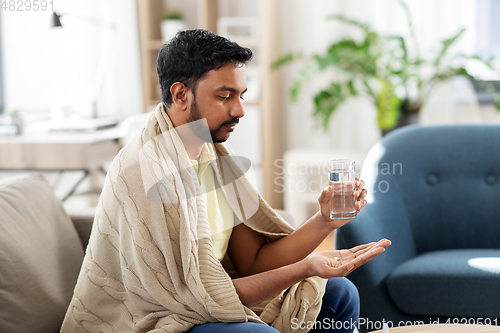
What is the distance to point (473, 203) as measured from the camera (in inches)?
72.2

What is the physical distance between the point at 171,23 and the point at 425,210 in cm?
209

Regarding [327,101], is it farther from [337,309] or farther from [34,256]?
[34,256]

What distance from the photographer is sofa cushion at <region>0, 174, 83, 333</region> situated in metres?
1.12

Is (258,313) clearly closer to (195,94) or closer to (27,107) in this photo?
(195,94)

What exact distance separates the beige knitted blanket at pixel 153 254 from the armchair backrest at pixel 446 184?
0.98m

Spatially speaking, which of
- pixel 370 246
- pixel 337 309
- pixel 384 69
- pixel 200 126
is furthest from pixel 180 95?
pixel 384 69

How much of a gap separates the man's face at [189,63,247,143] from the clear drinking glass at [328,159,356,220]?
243mm

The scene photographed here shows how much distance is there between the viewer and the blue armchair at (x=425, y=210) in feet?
5.04

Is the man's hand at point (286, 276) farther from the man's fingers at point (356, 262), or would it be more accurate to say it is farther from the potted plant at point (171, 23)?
the potted plant at point (171, 23)

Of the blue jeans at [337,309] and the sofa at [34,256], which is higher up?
the sofa at [34,256]

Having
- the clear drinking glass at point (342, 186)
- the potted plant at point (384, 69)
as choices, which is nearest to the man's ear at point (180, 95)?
the clear drinking glass at point (342, 186)

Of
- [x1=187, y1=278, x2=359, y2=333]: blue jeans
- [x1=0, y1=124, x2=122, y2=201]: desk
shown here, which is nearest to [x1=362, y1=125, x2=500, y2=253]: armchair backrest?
[x1=187, y1=278, x2=359, y2=333]: blue jeans

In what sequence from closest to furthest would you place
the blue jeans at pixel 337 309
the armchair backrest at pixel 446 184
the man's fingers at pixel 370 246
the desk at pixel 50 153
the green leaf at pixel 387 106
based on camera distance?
the man's fingers at pixel 370 246, the blue jeans at pixel 337 309, the armchair backrest at pixel 446 184, the desk at pixel 50 153, the green leaf at pixel 387 106

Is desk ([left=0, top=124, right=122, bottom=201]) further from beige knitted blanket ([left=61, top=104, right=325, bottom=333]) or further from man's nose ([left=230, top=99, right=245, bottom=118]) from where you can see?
man's nose ([left=230, top=99, right=245, bottom=118])
